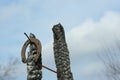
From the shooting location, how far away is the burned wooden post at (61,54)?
14.2m

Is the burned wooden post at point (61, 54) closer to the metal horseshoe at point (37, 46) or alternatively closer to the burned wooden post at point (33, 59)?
the burned wooden post at point (33, 59)

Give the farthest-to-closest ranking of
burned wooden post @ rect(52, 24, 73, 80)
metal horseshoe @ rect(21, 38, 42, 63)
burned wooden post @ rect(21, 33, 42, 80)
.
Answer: burned wooden post @ rect(52, 24, 73, 80) < metal horseshoe @ rect(21, 38, 42, 63) < burned wooden post @ rect(21, 33, 42, 80)

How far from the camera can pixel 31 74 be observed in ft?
43.3

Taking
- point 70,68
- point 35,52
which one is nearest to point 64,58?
point 70,68

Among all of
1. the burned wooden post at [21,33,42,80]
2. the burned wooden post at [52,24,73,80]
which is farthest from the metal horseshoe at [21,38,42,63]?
the burned wooden post at [52,24,73,80]

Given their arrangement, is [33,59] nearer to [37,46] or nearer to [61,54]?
[37,46]

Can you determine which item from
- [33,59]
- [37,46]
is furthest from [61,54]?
Result: [33,59]

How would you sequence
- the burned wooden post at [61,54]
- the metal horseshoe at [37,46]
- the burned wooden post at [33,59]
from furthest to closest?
1. the burned wooden post at [61,54]
2. the metal horseshoe at [37,46]
3. the burned wooden post at [33,59]

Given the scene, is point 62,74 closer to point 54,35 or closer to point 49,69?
point 49,69

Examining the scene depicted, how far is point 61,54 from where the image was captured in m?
14.6

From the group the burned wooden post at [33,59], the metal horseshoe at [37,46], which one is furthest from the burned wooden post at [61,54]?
the metal horseshoe at [37,46]

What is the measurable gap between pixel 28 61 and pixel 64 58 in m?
1.49

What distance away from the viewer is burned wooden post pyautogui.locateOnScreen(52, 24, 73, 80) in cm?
1423

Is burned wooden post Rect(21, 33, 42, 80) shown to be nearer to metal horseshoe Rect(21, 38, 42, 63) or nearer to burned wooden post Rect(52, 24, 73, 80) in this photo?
metal horseshoe Rect(21, 38, 42, 63)
